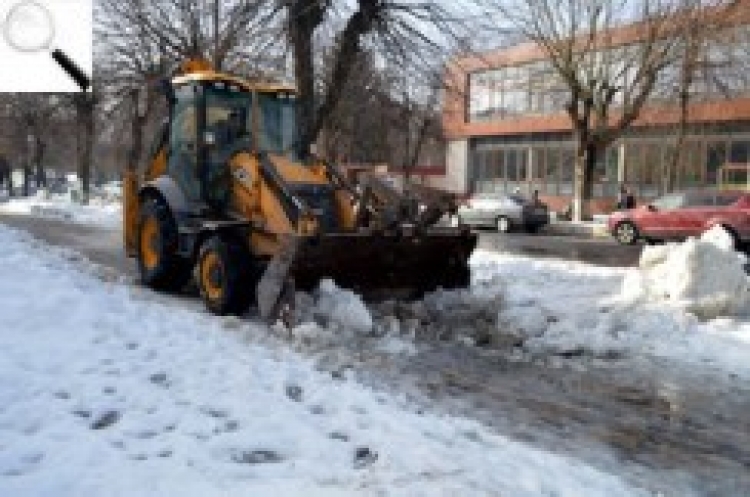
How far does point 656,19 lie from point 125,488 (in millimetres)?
29711

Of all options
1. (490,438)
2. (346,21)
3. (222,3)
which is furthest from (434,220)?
(222,3)

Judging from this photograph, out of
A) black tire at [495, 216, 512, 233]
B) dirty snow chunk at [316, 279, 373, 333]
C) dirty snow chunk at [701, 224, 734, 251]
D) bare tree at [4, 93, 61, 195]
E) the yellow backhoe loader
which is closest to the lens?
dirty snow chunk at [316, 279, 373, 333]

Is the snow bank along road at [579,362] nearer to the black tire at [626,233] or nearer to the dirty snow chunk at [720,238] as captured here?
the dirty snow chunk at [720,238]

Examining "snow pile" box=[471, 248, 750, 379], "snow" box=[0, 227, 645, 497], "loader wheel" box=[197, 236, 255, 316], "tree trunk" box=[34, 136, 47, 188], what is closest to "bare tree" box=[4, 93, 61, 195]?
"tree trunk" box=[34, 136, 47, 188]

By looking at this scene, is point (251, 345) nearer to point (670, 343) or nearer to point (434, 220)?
point (434, 220)

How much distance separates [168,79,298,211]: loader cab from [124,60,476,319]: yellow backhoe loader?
0.01 metres

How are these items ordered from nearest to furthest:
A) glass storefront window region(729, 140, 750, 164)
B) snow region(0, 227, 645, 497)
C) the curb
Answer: snow region(0, 227, 645, 497) < the curb < glass storefront window region(729, 140, 750, 164)

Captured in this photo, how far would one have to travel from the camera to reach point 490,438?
534cm

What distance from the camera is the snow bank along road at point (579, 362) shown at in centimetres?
557

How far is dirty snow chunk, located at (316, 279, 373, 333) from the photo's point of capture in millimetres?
8453

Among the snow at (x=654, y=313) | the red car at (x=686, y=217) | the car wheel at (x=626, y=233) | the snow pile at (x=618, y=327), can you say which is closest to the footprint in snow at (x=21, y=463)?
the snow pile at (x=618, y=327)

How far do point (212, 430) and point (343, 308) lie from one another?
368cm

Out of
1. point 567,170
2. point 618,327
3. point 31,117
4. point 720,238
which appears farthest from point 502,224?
point 31,117

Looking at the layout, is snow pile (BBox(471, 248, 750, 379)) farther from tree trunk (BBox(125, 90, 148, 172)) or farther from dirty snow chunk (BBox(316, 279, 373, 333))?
tree trunk (BBox(125, 90, 148, 172))
